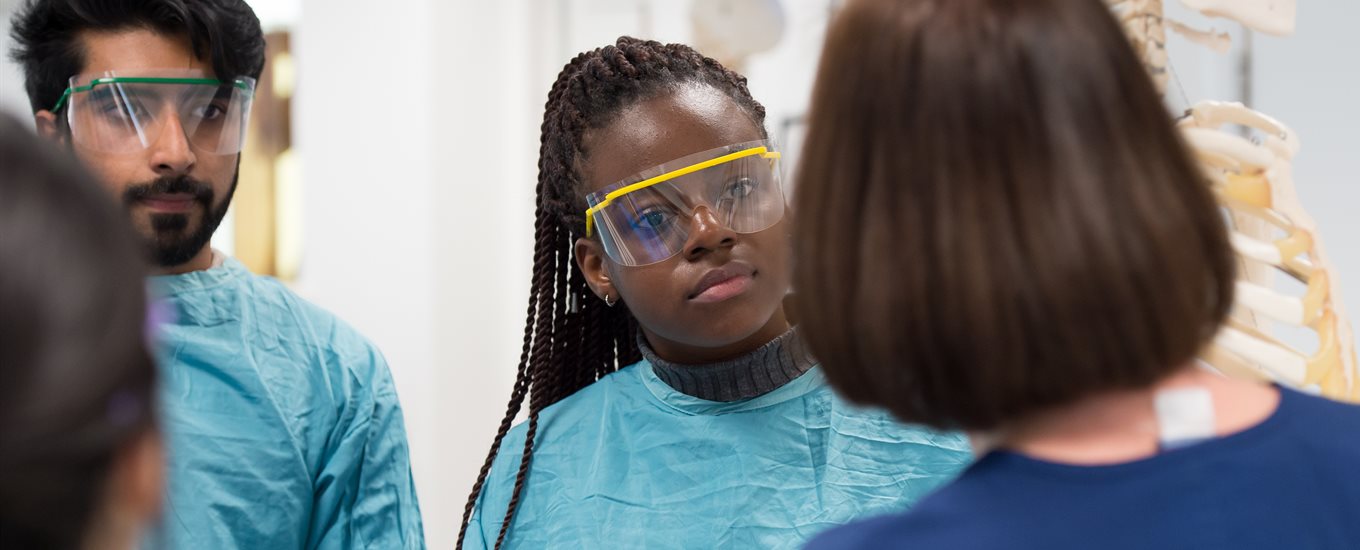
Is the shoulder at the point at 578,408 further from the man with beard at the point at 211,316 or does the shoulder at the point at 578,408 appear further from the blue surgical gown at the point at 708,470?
the man with beard at the point at 211,316

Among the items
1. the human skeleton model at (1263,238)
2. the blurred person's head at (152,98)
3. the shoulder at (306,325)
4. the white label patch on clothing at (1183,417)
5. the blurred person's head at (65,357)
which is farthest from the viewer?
the shoulder at (306,325)

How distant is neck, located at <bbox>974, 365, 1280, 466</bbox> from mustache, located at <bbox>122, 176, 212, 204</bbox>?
112 cm

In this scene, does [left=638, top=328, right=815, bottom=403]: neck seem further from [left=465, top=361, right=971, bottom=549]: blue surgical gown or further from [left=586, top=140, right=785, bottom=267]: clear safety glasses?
[left=586, top=140, right=785, bottom=267]: clear safety glasses

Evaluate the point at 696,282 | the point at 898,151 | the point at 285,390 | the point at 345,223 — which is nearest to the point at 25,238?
the point at 898,151

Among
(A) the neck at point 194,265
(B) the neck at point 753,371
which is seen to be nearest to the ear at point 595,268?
(B) the neck at point 753,371

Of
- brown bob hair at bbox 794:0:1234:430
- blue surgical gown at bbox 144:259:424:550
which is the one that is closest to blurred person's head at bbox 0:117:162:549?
brown bob hair at bbox 794:0:1234:430

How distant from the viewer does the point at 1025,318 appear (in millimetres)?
545

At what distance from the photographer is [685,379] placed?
1.23 metres

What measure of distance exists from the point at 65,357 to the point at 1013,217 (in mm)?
420

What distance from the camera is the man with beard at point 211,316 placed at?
1377 mm

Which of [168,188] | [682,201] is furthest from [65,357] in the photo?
Result: [168,188]

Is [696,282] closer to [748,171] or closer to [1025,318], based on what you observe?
[748,171]

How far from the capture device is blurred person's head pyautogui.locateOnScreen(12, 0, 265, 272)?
4.53ft

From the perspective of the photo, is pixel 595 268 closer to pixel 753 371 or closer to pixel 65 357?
pixel 753 371
